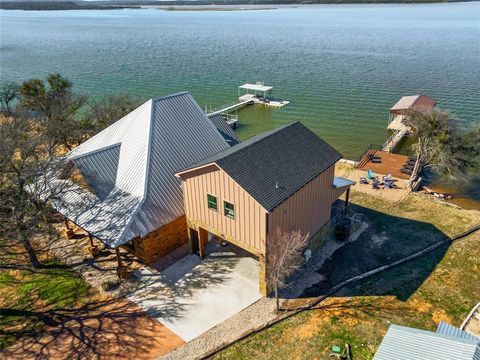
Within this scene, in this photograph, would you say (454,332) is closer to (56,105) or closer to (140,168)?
(140,168)

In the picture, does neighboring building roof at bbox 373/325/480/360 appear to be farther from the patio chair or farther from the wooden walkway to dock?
the wooden walkway to dock

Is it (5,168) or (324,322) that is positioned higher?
(5,168)

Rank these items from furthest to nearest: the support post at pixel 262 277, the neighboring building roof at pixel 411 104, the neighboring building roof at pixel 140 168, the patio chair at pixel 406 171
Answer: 1. the neighboring building roof at pixel 411 104
2. the patio chair at pixel 406 171
3. the neighboring building roof at pixel 140 168
4. the support post at pixel 262 277

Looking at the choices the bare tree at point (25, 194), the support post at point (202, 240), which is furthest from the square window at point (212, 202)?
the bare tree at point (25, 194)

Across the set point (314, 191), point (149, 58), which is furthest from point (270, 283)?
point (149, 58)

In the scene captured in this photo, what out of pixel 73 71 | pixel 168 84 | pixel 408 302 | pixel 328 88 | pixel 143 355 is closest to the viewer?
pixel 143 355

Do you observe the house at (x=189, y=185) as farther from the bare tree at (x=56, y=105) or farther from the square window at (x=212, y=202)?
the bare tree at (x=56, y=105)

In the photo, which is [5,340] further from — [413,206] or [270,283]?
[413,206]
